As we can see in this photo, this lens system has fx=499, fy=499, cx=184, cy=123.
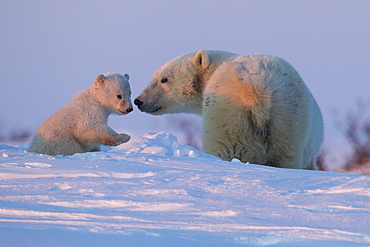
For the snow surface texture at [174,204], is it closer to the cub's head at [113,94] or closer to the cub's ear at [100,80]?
the cub's head at [113,94]

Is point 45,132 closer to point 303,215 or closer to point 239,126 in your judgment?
point 239,126

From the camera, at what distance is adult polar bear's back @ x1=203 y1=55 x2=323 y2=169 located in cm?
453

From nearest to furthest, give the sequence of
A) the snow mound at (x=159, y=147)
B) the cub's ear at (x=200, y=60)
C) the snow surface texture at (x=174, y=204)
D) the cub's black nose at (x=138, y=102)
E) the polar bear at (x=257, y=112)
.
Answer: the snow surface texture at (x=174, y=204)
the snow mound at (x=159, y=147)
the polar bear at (x=257, y=112)
the cub's ear at (x=200, y=60)
the cub's black nose at (x=138, y=102)

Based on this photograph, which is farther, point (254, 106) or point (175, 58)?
point (175, 58)

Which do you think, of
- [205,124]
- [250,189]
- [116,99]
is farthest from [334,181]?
[116,99]

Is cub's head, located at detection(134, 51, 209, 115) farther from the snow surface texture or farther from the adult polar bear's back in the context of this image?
the snow surface texture

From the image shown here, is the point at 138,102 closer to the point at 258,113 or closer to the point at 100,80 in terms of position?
the point at 100,80

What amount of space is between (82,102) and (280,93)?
2949 mm

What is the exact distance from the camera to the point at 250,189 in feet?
9.46

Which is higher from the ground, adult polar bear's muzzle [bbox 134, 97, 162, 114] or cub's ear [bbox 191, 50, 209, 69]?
cub's ear [bbox 191, 50, 209, 69]

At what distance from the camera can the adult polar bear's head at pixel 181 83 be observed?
577 cm

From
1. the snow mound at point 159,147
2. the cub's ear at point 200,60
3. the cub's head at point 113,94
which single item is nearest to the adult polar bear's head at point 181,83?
the cub's ear at point 200,60

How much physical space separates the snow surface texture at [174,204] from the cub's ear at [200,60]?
2.09 meters

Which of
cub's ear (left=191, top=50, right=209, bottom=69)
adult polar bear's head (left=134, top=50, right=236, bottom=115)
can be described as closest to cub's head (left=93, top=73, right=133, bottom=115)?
adult polar bear's head (left=134, top=50, right=236, bottom=115)
